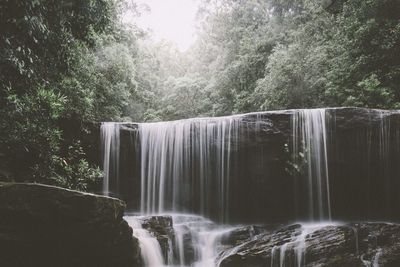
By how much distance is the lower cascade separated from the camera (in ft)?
34.5

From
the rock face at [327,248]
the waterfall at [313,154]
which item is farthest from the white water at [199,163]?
the rock face at [327,248]

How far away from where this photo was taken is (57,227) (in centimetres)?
655

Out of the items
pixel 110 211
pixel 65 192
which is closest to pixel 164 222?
pixel 110 211

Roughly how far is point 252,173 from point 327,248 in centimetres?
357

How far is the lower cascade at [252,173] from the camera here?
10.5 meters

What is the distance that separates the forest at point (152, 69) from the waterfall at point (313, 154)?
9.31 feet

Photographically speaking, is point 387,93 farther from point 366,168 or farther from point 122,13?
point 122,13

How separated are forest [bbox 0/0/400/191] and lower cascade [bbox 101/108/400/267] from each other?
1.62 metres

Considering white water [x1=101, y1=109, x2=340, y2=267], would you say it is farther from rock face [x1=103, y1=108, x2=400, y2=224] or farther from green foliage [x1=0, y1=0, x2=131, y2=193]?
green foliage [x1=0, y1=0, x2=131, y2=193]

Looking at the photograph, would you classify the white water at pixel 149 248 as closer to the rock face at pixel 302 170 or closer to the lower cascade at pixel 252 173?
the lower cascade at pixel 252 173

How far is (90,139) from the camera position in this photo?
1234cm

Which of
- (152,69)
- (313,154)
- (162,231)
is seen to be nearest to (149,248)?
(162,231)

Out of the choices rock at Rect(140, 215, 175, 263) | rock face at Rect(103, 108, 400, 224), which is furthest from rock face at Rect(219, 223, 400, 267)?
rock face at Rect(103, 108, 400, 224)

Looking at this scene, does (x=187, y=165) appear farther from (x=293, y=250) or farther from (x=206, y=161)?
(x=293, y=250)
